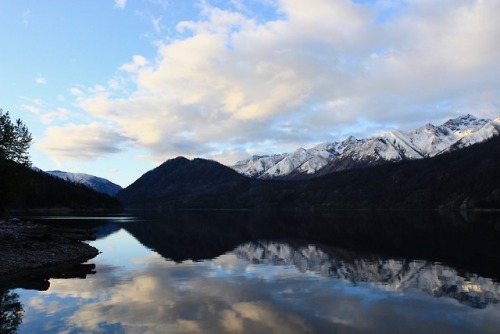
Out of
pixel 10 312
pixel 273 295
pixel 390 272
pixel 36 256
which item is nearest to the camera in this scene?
pixel 10 312

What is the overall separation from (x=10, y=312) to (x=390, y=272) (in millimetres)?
35021

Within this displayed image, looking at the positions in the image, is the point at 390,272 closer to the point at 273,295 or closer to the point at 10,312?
the point at 273,295

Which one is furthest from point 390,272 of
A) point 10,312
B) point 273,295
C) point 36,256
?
point 36,256

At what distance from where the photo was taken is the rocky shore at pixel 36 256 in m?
43.0

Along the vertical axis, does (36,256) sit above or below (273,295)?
above

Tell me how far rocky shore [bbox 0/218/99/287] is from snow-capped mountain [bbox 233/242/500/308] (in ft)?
75.8

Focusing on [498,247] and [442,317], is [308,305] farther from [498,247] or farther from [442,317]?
[498,247]

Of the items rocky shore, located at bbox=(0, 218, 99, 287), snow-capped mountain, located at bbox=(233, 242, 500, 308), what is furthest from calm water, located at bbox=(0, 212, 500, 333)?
rocky shore, located at bbox=(0, 218, 99, 287)

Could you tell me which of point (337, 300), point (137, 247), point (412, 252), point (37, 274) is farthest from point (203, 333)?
point (137, 247)

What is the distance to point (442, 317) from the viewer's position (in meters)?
27.4

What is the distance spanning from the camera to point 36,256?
2032 inches

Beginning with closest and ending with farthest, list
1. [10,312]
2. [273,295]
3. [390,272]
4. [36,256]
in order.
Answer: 1. [10,312]
2. [273,295]
3. [390,272]
4. [36,256]

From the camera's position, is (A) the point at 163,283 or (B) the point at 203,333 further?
(A) the point at 163,283

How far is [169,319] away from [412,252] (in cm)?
4554
